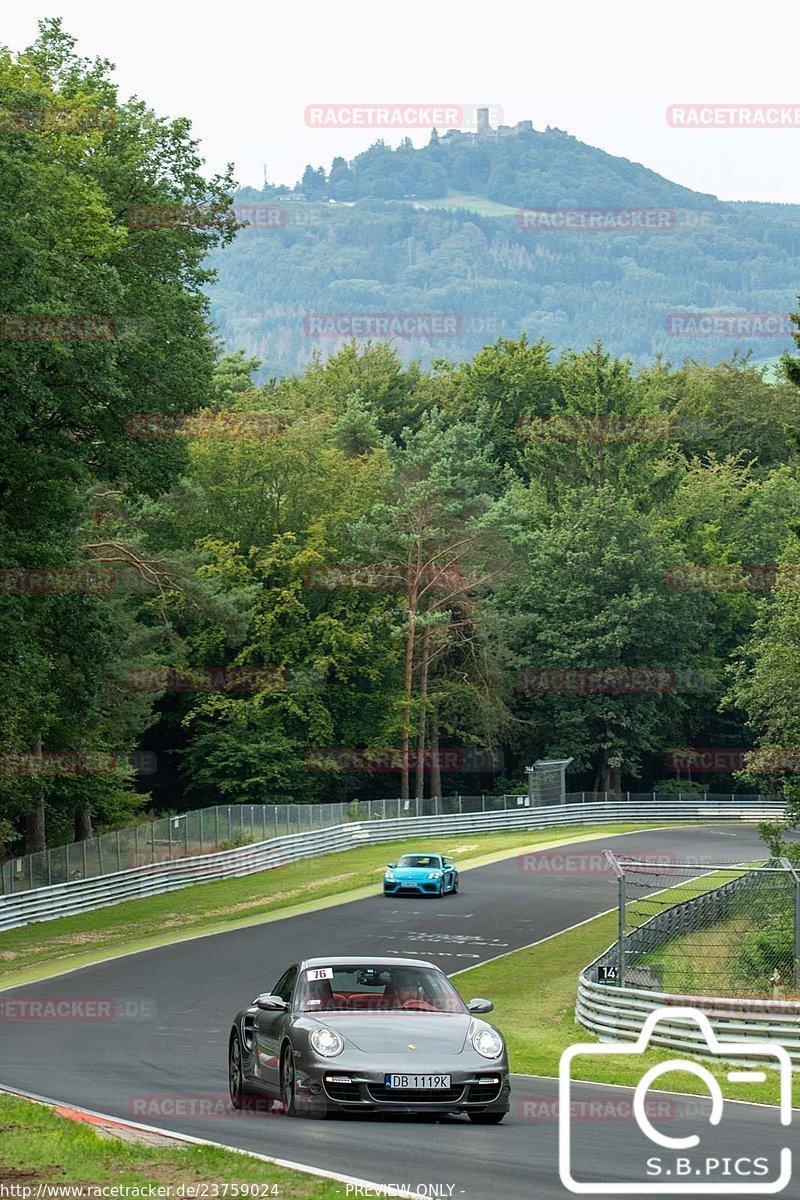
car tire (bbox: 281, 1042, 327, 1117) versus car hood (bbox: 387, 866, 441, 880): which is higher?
car tire (bbox: 281, 1042, 327, 1117)

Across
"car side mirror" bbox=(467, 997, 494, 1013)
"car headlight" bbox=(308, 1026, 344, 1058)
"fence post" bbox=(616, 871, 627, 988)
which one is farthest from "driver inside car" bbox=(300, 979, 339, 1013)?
"fence post" bbox=(616, 871, 627, 988)

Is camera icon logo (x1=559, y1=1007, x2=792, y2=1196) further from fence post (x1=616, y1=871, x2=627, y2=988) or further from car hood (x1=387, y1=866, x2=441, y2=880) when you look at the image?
car hood (x1=387, y1=866, x2=441, y2=880)

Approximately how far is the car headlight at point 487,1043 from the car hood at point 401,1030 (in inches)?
4.0

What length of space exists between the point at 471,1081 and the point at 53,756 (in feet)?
120

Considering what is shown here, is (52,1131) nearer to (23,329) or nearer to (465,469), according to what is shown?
(23,329)

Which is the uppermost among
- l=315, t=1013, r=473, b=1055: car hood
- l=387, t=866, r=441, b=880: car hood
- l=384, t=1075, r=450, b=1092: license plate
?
l=315, t=1013, r=473, b=1055: car hood

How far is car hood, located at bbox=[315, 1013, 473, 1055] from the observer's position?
12828mm

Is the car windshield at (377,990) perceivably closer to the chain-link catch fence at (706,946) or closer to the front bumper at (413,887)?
the chain-link catch fence at (706,946)

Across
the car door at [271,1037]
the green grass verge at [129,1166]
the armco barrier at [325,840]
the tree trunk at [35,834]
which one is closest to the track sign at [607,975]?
the car door at [271,1037]

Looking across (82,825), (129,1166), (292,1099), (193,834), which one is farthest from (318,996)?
(82,825)

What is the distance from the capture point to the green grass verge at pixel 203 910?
34719 millimetres

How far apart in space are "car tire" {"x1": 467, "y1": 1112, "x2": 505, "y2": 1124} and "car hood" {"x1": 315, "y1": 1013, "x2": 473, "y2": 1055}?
21.5 inches

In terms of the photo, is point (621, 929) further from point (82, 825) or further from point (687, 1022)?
point (82, 825)

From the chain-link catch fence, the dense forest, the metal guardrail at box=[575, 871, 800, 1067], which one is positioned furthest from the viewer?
the dense forest
